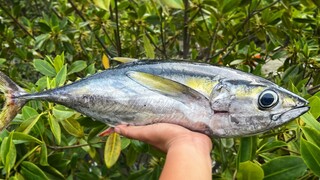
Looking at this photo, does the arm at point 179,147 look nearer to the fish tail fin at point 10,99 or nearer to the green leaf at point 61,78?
the fish tail fin at point 10,99

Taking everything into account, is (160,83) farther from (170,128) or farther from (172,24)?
(172,24)

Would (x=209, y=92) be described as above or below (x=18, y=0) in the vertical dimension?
above

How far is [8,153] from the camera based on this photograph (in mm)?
1240

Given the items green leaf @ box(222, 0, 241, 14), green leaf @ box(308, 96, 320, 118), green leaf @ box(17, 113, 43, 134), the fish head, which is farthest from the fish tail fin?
green leaf @ box(222, 0, 241, 14)

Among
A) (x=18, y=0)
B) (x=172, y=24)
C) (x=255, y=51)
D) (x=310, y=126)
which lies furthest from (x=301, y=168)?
(x=18, y=0)

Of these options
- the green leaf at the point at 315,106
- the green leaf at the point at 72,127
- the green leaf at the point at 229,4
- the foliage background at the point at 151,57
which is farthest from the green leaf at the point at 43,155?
the green leaf at the point at 229,4

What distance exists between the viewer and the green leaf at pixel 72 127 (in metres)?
1.42

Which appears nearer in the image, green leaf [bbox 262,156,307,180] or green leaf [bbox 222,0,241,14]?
green leaf [bbox 262,156,307,180]

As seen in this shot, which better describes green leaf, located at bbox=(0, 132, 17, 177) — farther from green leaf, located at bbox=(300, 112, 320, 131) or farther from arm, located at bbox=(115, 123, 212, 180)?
green leaf, located at bbox=(300, 112, 320, 131)

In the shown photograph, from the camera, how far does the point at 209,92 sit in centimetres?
109

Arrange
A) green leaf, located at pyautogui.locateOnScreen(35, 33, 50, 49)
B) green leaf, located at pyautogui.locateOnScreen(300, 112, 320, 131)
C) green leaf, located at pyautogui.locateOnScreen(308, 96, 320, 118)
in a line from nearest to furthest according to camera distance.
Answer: green leaf, located at pyautogui.locateOnScreen(300, 112, 320, 131) → green leaf, located at pyautogui.locateOnScreen(308, 96, 320, 118) → green leaf, located at pyautogui.locateOnScreen(35, 33, 50, 49)

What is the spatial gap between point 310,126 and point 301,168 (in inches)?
4.4

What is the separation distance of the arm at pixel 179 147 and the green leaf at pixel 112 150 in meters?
0.16

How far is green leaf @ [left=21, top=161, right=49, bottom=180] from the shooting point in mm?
1254
